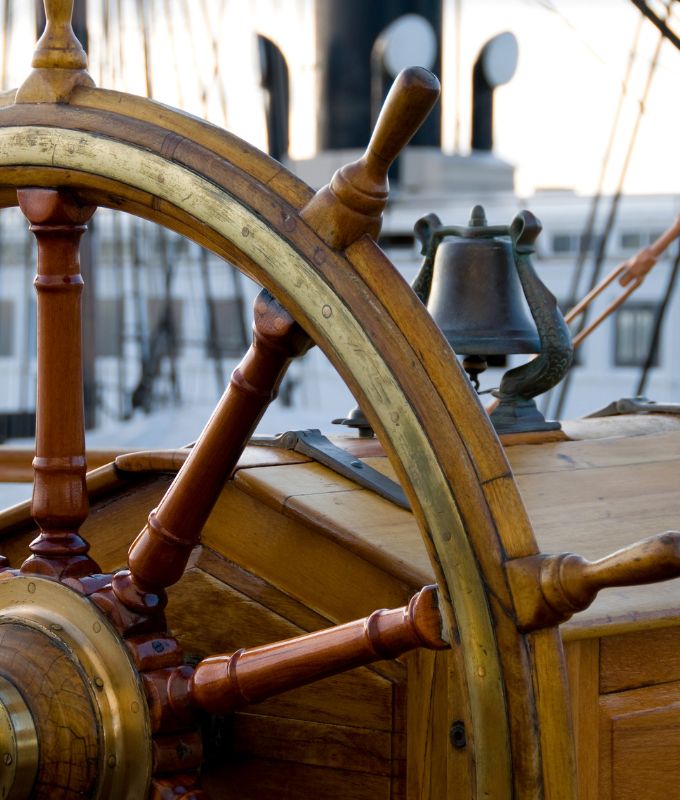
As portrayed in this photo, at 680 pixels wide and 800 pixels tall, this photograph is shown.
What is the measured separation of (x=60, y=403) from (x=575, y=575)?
402 millimetres

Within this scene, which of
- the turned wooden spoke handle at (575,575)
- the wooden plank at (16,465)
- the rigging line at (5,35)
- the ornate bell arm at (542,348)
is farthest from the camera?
the rigging line at (5,35)

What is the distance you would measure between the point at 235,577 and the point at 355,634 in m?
0.27

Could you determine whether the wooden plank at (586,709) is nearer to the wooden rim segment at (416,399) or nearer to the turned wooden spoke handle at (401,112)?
the wooden rim segment at (416,399)

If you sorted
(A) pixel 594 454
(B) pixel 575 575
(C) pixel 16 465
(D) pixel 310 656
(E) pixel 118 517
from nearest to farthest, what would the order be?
(B) pixel 575 575 < (D) pixel 310 656 < (E) pixel 118 517 < (A) pixel 594 454 < (C) pixel 16 465

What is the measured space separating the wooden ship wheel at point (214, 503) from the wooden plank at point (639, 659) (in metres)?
0.12

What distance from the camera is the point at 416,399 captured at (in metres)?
0.75

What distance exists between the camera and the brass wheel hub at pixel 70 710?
0.86 meters

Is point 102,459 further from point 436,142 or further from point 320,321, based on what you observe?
point 436,142

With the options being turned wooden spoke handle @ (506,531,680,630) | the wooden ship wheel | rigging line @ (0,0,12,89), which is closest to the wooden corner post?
the wooden ship wheel

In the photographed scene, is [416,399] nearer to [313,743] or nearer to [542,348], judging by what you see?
[313,743]

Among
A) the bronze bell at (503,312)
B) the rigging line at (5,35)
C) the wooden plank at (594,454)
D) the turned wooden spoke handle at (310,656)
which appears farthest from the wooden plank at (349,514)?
the rigging line at (5,35)

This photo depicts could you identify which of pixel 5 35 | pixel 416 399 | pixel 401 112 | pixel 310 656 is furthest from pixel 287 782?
pixel 5 35

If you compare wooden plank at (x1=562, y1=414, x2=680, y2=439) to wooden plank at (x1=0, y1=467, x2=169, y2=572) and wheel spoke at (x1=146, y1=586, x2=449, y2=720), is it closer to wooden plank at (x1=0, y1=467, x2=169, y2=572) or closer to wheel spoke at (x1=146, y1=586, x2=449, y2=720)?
wooden plank at (x1=0, y1=467, x2=169, y2=572)

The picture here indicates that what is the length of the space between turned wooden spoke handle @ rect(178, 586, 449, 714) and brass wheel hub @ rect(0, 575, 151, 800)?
4 cm
